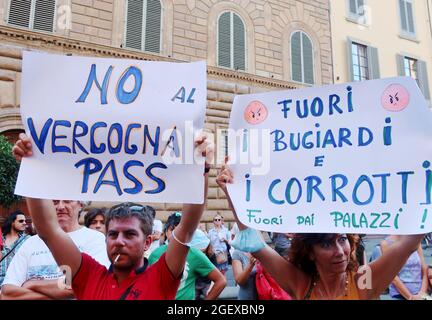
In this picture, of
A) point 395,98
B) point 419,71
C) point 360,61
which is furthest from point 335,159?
point 419,71

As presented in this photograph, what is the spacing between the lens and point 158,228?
4582mm

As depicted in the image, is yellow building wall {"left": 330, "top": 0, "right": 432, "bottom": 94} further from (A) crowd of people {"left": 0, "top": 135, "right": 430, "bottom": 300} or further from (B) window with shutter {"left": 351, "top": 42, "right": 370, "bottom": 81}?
(A) crowd of people {"left": 0, "top": 135, "right": 430, "bottom": 300}

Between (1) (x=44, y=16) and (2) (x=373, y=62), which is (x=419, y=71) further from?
(1) (x=44, y=16)

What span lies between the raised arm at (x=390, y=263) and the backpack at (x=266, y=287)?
0.66 metres

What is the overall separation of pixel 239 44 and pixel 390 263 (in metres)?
9.49

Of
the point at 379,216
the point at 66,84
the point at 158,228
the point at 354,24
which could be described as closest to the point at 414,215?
the point at 379,216

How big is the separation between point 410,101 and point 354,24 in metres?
12.2

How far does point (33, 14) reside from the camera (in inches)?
325

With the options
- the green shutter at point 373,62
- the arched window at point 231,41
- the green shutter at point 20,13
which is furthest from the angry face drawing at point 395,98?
the green shutter at point 373,62

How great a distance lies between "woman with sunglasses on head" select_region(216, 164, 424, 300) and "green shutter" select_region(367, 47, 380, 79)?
11.8 meters

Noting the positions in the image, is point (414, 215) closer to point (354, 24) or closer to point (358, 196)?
point (358, 196)

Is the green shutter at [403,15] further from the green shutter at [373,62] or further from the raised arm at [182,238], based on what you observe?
the raised arm at [182,238]

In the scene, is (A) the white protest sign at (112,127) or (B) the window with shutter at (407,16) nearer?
(A) the white protest sign at (112,127)

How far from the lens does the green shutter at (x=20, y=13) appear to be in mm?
8039
